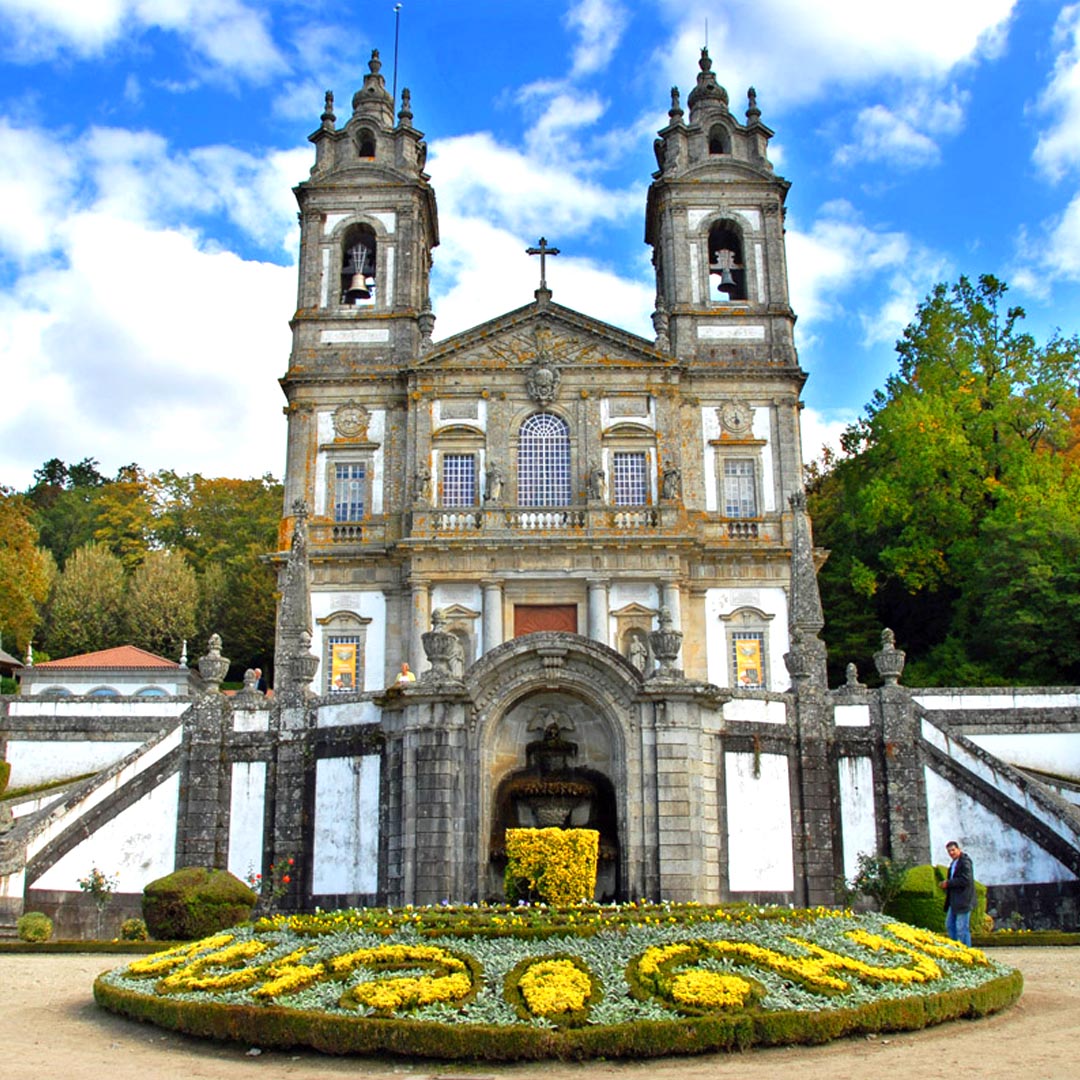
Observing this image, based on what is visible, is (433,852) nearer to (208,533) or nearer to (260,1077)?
(260,1077)

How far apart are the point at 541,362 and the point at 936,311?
14448 mm

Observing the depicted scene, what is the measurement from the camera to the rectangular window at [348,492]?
3484 centimetres

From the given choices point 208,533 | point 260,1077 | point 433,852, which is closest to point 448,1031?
point 260,1077

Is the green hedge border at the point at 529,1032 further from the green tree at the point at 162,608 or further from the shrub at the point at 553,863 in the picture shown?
the green tree at the point at 162,608

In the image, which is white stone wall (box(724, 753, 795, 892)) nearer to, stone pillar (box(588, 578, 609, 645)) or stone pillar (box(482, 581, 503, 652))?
stone pillar (box(588, 578, 609, 645))

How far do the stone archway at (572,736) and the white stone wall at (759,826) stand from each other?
1.77 meters

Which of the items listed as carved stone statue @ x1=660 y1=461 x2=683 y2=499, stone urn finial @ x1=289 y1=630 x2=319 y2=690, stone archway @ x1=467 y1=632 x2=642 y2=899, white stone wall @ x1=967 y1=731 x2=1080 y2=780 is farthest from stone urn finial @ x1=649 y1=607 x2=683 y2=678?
carved stone statue @ x1=660 y1=461 x2=683 y2=499

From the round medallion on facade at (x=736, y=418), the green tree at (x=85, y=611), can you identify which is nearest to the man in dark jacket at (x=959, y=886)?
the round medallion on facade at (x=736, y=418)

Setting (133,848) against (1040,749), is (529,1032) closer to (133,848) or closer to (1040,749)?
(133,848)

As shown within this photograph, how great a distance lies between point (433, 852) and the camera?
56.2ft

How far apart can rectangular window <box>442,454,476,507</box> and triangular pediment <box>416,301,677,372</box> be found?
8.52 ft

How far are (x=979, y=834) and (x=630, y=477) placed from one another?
1671 centimetres

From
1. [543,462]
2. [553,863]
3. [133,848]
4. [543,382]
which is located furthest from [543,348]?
[553,863]

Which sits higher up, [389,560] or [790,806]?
[389,560]
